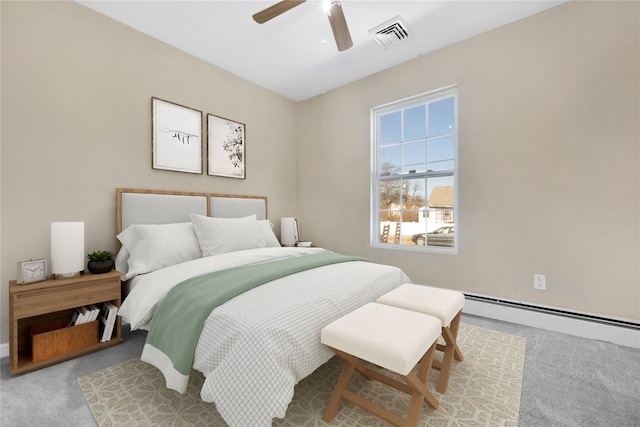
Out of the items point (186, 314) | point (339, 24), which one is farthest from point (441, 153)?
point (186, 314)

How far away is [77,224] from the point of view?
2.07 m

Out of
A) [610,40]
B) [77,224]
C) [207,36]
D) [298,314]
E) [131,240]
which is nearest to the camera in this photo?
[298,314]

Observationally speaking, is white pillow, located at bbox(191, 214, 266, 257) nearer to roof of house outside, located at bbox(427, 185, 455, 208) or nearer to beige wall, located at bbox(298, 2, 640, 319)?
beige wall, located at bbox(298, 2, 640, 319)

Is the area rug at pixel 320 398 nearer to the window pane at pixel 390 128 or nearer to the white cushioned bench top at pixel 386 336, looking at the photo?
the white cushioned bench top at pixel 386 336

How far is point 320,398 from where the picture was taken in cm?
157

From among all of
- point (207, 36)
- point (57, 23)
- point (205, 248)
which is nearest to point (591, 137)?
point (205, 248)

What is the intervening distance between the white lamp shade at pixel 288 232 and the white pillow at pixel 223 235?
3.15 feet

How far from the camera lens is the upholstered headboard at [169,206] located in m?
2.54

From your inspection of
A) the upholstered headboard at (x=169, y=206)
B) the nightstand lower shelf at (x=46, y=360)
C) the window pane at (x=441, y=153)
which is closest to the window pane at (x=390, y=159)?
the window pane at (x=441, y=153)

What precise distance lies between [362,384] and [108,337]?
193 centimetres

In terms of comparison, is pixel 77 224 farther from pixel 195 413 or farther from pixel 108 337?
pixel 195 413

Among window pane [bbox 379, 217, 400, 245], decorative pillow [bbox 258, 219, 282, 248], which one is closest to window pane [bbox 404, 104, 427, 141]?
window pane [bbox 379, 217, 400, 245]

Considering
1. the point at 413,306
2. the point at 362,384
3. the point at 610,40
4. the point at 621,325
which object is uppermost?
the point at 610,40

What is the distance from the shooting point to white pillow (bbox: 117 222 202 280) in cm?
223
